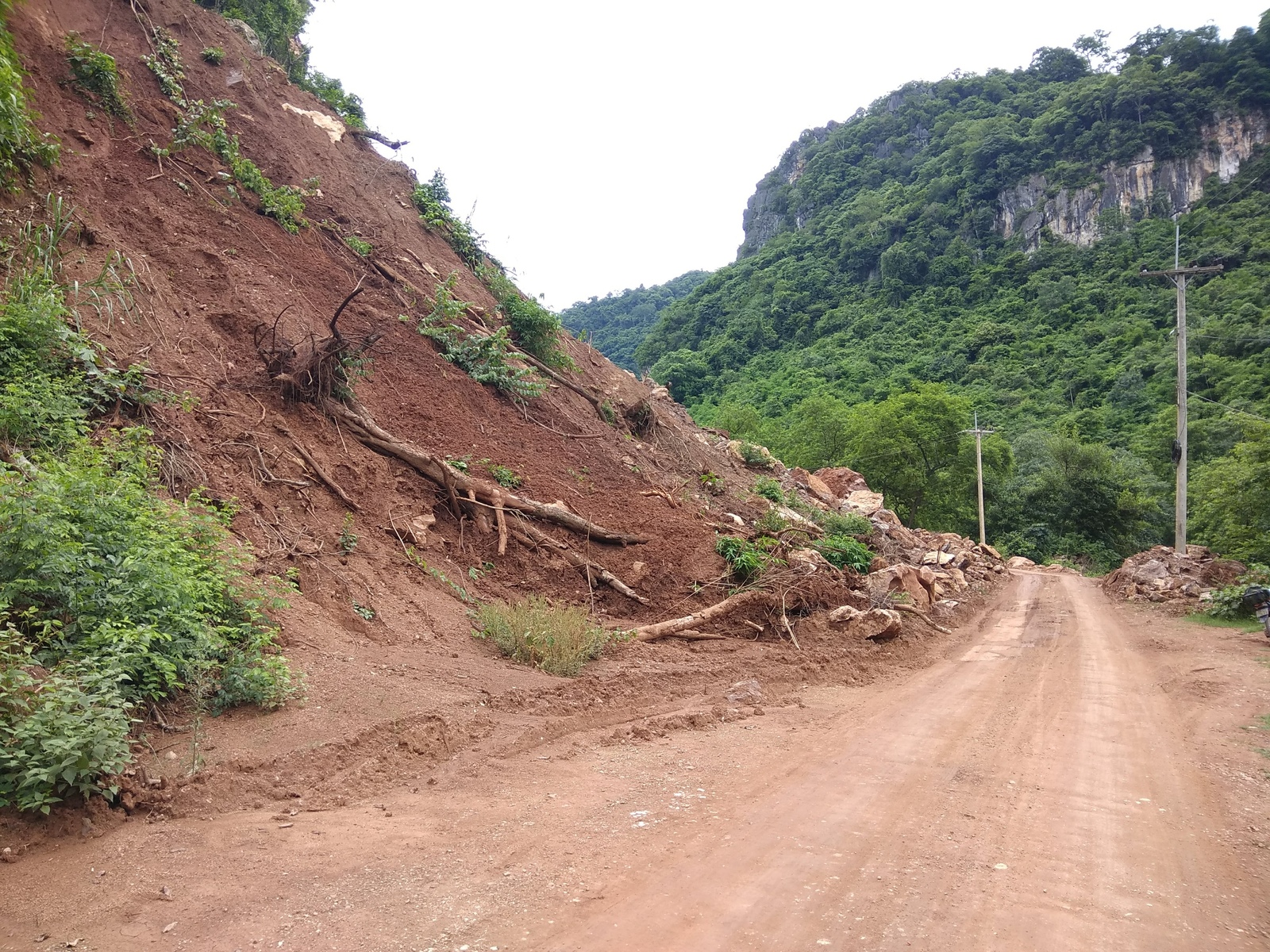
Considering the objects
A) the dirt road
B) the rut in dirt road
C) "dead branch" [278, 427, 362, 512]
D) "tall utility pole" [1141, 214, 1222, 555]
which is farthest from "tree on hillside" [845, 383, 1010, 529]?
"dead branch" [278, 427, 362, 512]

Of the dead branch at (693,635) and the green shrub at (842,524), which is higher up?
the green shrub at (842,524)

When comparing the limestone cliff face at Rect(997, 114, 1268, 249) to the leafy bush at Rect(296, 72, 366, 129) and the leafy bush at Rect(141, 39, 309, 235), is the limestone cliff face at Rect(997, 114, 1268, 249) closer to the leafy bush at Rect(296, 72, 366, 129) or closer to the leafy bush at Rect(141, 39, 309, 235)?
the leafy bush at Rect(296, 72, 366, 129)

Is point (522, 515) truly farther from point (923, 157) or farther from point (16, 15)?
point (923, 157)

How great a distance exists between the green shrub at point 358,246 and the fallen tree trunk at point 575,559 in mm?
7003

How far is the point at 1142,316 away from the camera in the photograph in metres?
54.0

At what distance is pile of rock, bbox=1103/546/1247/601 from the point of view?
1663 cm

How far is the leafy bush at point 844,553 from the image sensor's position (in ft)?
41.5

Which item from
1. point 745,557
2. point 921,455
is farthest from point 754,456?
point 921,455

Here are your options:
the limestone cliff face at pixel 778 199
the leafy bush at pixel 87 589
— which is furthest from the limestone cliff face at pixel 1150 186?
the leafy bush at pixel 87 589

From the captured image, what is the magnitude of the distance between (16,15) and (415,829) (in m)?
13.3

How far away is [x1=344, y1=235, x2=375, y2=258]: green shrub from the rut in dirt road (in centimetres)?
1196

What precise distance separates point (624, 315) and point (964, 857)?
322 ft

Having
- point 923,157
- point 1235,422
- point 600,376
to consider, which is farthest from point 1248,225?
point 600,376

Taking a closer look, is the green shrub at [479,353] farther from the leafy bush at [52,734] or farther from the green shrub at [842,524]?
the leafy bush at [52,734]
